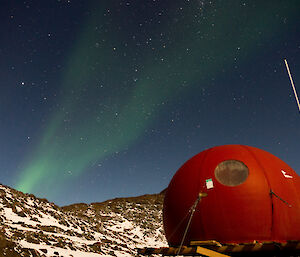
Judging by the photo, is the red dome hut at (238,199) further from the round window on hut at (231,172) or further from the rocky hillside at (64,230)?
the rocky hillside at (64,230)

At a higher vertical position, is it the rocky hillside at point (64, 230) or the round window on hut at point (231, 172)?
the round window on hut at point (231, 172)

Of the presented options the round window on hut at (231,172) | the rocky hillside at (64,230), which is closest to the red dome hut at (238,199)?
the round window on hut at (231,172)

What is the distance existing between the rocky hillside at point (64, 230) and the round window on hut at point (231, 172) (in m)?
9.26

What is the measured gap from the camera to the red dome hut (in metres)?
5.81

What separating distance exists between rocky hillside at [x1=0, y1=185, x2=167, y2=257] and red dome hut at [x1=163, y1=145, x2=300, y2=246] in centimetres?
829

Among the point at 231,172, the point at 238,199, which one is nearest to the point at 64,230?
the point at 231,172

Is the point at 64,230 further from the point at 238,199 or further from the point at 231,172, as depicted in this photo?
the point at 238,199

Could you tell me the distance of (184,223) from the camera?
6508mm

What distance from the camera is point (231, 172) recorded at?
6363 millimetres

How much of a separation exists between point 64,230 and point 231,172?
57.2 feet

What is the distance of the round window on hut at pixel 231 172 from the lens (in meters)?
6.21

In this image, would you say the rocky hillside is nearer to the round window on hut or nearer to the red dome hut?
the red dome hut

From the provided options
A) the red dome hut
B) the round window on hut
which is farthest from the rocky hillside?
the round window on hut

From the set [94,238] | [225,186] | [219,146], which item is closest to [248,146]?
[219,146]
